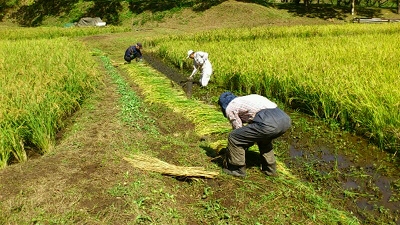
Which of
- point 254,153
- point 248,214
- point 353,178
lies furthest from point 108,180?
point 353,178

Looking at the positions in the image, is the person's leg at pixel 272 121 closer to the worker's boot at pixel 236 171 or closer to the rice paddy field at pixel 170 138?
the worker's boot at pixel 236 171

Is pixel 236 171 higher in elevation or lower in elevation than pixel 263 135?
lower

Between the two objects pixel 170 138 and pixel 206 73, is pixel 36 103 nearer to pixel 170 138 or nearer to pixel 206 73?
pixel 170 138

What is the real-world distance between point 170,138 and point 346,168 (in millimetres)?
2317

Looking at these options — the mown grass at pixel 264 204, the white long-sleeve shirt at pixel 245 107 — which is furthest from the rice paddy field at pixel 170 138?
the white long-sleeve shirt at pixel 245 107

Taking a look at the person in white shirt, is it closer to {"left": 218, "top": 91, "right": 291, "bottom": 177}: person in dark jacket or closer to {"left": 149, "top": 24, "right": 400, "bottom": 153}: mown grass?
{"left": 149, "top": 24, "right": 400, "bottom": 153}: mown grass

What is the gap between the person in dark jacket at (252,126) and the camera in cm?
309

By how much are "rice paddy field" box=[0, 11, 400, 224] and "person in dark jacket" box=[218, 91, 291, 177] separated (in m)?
0.17

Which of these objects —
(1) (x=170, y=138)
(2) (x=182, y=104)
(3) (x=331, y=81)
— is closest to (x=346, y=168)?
(3) (x=331, y=81)

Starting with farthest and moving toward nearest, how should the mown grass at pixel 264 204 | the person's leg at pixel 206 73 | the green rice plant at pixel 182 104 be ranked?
the person's leg at pixel 206 73
the green rice plant at pixel 182 104
the mown grass at pixel 264 204

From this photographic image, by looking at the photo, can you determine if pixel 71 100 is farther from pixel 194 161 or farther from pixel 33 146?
pixel 194 161

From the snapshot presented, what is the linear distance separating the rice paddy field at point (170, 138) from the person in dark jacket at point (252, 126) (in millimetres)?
170

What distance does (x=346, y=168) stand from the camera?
3734 millimetres

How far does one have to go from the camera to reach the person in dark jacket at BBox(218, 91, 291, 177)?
122 inches
